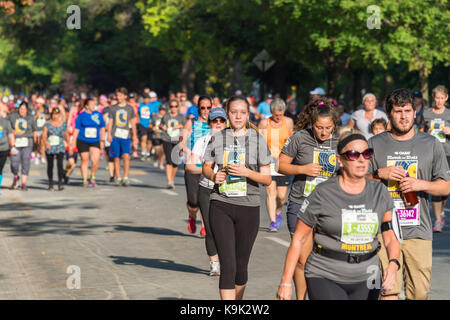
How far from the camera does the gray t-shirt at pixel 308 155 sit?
7.67 metres

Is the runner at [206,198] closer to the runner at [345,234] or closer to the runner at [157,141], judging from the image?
the runner at [345,234]

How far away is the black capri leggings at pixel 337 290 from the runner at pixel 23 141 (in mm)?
13981

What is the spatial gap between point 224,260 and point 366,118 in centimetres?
868

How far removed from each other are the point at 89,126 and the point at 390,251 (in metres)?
13.8

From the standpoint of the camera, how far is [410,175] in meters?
6.29

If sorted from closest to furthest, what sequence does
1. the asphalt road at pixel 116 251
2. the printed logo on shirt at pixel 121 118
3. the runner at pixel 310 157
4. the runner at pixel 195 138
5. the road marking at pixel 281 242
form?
the runner at pixel 310 157, the asphalt road at pixel 116 251, the runner at pixel 195 138, the road marking at pixel 281 242, the printed logo on shirt at pixel 121 118

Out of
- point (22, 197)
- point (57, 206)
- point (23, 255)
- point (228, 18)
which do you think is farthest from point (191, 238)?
point (228, 18)

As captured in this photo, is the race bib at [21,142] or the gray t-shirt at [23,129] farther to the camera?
the race bib at [21,142]

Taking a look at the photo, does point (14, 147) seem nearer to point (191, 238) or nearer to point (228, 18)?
point (191, 238)

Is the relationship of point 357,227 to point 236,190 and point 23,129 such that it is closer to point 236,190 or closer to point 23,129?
point 236,190

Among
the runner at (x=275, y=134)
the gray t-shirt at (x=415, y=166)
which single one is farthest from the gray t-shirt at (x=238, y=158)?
the runner at (x=275, y=134)

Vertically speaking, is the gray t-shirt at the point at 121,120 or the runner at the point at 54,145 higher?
the gray t-shirt at the point at 121,120

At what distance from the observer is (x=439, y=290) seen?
8250mm

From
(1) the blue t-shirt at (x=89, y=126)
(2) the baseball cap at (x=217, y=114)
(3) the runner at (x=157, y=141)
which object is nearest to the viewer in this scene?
(2) the baseball cap at (x=217, y=114)
